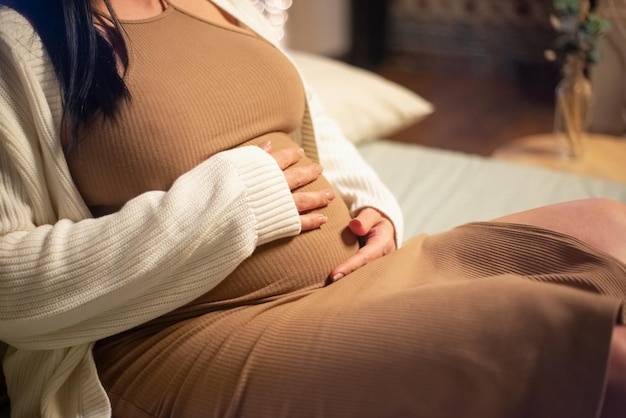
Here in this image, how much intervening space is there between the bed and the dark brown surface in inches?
36.8

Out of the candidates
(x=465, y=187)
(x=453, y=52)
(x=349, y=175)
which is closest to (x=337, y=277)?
(x=349, y=175)

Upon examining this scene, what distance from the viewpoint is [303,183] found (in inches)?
37.8

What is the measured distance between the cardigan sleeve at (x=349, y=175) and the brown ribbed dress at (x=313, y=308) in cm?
9

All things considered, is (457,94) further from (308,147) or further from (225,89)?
(225,89)

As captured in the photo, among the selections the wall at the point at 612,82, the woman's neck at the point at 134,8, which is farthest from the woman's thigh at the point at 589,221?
the wall at the point at 612,82

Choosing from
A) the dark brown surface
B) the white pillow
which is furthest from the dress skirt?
the dark brown surface

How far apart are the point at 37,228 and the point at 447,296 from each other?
0.49m

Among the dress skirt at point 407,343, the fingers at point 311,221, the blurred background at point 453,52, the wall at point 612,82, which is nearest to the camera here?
the dress skirt at point 407,343

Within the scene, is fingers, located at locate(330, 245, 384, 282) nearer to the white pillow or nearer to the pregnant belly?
the pregnant belly

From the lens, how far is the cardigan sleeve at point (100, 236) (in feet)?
2.62

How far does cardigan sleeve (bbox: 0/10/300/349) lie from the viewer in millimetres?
798

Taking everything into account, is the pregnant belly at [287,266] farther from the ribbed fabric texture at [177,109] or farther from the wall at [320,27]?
the wall at [320,27]

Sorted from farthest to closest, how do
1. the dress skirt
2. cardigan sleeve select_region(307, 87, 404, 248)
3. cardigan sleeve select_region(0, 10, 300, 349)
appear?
cardigan sleeve select_region(307, 87, 404, 248) < cardigan sleeve select_region(0, 10, 300, 349) < the dress skirt

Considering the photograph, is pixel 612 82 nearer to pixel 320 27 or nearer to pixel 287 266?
pixel 320 27
